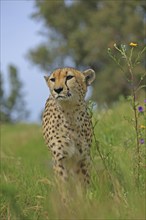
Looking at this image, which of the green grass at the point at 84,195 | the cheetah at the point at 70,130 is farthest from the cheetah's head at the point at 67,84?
the green grass at the point at 84,195

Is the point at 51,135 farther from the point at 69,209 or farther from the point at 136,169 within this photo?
the point at 69,209

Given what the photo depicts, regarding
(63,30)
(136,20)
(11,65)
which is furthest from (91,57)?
(11,65)

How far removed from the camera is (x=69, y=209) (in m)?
3.77

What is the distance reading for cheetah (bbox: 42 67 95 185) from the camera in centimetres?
537

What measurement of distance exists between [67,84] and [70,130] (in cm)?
53

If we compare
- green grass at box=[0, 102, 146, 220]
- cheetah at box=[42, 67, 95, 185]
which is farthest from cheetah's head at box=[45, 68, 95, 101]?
green grass at box=[0, 102, 146, 220]

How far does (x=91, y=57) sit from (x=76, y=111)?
2982cm

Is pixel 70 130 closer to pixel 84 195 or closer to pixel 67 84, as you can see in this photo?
pixel 67 84

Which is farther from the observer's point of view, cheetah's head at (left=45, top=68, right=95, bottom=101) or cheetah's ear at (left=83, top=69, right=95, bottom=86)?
cheetah's ear at (left=83, top=69, right=95, bottom=86)

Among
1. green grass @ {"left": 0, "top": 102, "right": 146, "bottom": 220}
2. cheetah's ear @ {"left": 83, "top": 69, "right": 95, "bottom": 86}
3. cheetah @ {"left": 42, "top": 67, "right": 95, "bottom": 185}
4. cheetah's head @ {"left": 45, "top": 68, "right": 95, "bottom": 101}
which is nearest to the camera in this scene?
green grass @ {"left": 0, "top": 102, "right": 146, "bottom": 220}

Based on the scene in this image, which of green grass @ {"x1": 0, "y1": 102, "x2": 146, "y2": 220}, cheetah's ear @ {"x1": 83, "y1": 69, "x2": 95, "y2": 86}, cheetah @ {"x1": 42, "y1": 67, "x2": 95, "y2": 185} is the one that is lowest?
green grass @ {"x1": 0, "y1": 102, "x2": 146, "y2": 220}

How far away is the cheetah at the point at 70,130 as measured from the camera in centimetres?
537

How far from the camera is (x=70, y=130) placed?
18.3ft

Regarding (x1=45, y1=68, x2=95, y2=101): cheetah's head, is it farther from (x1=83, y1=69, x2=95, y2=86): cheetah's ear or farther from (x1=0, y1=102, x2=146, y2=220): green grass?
(x1=0, y1=102, x2=146, y2=220): green grass
